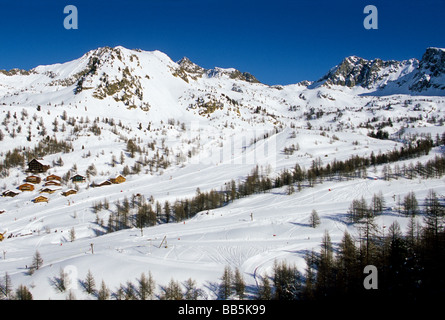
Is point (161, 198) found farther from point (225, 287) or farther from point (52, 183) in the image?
point (225, 287)

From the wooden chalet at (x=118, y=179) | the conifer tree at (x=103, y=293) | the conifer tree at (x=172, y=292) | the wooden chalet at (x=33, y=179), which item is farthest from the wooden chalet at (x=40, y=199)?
the conifer tree at (x=172, y=292)

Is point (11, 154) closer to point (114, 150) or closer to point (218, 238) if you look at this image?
point (114, 150)

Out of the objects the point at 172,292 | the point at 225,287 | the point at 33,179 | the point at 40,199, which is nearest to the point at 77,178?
the point at 33,179

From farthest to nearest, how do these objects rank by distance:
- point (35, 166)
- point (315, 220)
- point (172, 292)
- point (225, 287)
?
1. point (35, 166)
2. point (315, 220)
3. point (225, 287)
4. point (172, 292)

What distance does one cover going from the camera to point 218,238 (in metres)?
55.0

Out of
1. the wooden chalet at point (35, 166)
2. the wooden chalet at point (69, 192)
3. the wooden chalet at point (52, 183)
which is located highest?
the wooden chalet at point (35, 166)

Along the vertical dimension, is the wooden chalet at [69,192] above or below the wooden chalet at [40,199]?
above

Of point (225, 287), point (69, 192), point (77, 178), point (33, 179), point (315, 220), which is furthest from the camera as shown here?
point (77, 178)

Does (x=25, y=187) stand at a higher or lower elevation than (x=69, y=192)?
higher

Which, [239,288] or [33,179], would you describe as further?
[33,179]

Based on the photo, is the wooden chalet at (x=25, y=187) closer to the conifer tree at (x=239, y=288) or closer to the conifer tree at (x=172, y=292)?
the conifer tree at (x=172, y=292)

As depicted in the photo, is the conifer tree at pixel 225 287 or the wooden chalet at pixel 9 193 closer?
the conifer tree at pixel 225 287

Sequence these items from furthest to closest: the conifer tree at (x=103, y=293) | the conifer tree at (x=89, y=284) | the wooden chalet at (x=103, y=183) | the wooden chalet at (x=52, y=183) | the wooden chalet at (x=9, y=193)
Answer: the wooden chalet at (x=103, y=183) → the wooden chalet at (x=52, y=183) → the wooden chalet at (x=9, y=193) → the conifer tree at (x=89, y=284) → the conifer tree at (x=103, y=293)
